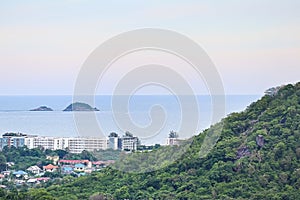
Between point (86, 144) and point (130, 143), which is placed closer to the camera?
point (130, 143)

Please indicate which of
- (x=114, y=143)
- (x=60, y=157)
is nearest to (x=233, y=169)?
(x=114, y=143)

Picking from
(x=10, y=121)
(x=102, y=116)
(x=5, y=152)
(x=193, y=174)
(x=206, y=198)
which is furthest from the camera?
(x=10, y=121)

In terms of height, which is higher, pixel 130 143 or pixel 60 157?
pixel 130 143

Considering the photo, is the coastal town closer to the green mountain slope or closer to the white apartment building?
the white apartment building

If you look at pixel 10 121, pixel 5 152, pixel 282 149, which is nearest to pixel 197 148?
pixel 282 149

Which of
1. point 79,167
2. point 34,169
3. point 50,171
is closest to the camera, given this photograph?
point 50,171

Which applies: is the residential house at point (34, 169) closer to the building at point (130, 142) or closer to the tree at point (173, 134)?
the building at point (130, 142)

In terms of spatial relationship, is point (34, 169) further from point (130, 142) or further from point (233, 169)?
point (233, 169)

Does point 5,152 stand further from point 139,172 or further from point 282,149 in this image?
point 282,149

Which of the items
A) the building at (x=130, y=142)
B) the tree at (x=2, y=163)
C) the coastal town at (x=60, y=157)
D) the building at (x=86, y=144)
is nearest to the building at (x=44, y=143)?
the coastal town at (x=60, y=157)
